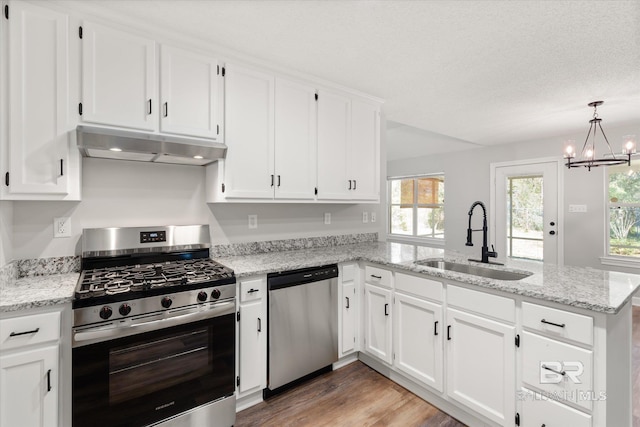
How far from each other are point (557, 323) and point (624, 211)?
4158mm

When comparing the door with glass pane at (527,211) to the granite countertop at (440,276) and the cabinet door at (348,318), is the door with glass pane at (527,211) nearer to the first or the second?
the granite countertop at (440,276)

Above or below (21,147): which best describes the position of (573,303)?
below

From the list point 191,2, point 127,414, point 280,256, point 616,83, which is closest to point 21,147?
point 191,2

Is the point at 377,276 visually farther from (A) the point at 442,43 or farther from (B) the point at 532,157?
(B) the point at 532,157

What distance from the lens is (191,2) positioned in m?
1.67

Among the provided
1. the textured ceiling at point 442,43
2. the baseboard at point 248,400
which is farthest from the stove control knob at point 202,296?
the textured ceiling at point 442,43

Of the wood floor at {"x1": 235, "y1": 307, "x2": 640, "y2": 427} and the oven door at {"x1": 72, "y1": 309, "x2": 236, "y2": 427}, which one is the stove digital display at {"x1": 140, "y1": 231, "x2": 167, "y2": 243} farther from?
the wood floor at {"x1": 235, "y1": 307, "x2": 640, "y2": 427}

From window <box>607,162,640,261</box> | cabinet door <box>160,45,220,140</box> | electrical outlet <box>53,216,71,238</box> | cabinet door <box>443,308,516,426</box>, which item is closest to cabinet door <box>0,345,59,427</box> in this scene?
electrical outlet <box>53,216,71,238</box>

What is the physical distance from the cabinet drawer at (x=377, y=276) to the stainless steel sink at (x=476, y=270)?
10.3 inches

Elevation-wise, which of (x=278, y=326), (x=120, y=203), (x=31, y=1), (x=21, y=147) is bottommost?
(x=278, y=326)

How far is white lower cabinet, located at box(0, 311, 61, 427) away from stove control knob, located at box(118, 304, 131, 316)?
0.82ft

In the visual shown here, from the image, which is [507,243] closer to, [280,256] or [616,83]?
[616,83]

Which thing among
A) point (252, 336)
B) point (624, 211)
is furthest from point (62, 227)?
point (624, 211)

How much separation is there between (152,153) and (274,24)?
108 cm
